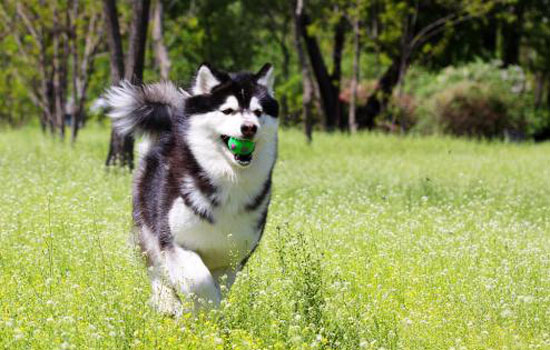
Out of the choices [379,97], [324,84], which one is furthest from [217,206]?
[324,84]

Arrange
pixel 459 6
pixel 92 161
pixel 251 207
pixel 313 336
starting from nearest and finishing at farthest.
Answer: pixel 313 336 < pixel 251 207 < pixel 92 161 < pixel 459 6

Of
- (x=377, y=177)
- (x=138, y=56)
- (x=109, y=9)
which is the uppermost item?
(x=109, y=9)

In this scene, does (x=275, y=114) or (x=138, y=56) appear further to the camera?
(x=138, y=56)

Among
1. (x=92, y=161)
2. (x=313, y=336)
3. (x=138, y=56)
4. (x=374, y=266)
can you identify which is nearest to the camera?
(x=313, y=336)

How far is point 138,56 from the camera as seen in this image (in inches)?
601

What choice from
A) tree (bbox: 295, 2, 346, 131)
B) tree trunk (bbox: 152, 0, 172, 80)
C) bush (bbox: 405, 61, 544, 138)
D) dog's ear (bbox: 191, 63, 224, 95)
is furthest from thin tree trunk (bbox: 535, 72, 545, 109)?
dog's ear (bbox: 191, 63, 224, 95)

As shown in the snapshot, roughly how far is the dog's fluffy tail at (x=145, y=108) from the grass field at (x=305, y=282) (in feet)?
2.63

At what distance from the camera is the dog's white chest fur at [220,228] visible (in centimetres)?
599

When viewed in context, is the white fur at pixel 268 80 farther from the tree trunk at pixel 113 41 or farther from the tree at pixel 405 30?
the tree at pixel 405 30

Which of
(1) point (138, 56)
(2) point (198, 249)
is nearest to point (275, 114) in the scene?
(2) point (198, 249)

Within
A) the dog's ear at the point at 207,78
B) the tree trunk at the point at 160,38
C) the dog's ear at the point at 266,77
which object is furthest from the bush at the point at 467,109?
the dog's ear at the point at 207,78

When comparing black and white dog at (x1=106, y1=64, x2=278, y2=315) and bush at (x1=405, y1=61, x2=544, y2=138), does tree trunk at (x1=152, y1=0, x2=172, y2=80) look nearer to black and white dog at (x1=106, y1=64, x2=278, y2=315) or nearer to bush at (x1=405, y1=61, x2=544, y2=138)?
bush at (x1=405, y1=61, x2=544, y2=138)

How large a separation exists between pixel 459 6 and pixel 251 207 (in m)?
25.6

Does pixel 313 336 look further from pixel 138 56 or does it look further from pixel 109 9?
pixel 109 9
